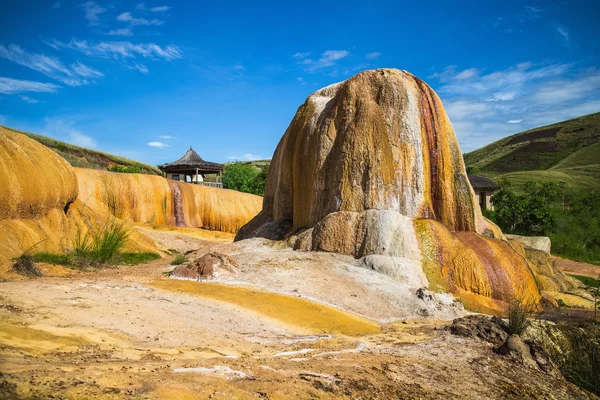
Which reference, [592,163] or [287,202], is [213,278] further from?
[592,163]

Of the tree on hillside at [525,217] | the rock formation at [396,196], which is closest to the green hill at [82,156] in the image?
the tree on hillside at [525,217]

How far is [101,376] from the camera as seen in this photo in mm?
3684

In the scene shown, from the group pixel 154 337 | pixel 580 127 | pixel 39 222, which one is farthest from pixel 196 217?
pixel 580 127

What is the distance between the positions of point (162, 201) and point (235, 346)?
20353mm

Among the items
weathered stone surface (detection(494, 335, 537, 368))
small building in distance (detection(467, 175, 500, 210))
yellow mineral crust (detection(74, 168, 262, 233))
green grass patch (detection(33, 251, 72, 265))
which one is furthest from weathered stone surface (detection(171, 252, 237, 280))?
small building in distance (detection(467, 175, 500, 210))

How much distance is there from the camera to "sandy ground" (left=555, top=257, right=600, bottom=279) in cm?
2058

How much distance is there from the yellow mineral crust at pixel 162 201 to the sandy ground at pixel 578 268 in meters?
16.0

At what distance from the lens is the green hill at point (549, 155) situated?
58594 mm

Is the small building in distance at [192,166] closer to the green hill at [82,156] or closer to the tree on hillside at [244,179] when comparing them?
the tree on hillside at [244,179]

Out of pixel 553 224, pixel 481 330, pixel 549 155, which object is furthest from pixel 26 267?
pixel 549 155

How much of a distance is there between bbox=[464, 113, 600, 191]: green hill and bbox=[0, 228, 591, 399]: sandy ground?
5217cm

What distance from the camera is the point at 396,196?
37.5 feet

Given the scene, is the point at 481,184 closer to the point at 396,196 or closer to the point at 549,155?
the point at 396,196

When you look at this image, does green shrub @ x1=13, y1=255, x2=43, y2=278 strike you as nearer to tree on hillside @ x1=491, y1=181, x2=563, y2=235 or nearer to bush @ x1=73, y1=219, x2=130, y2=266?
bush @ x1=73, y1=219, x2=130, y2=266
